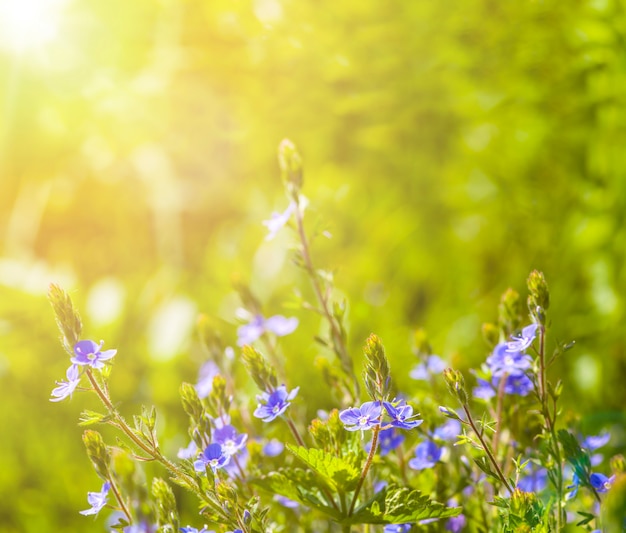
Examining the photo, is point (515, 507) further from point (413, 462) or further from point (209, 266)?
point (209, 266)

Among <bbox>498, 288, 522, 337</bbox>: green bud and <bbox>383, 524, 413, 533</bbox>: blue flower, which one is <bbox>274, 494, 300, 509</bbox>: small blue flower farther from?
<bbox>498, 288, 522, 337</bbox>: green bud

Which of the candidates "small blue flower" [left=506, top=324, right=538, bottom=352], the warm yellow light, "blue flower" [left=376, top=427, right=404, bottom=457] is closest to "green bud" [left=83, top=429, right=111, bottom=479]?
"blue flower" [left=376, top=427, right=404, bottom=457]

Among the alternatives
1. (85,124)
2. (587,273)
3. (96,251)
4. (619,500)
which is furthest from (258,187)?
Answer: (619,500)

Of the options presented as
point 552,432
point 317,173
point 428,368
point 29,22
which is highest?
point 29,22

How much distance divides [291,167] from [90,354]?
0.47m

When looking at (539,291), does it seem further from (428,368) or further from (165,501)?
(165,501)

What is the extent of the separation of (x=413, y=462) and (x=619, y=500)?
519 millimetres

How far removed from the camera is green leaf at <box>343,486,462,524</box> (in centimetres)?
92

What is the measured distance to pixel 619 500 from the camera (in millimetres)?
634

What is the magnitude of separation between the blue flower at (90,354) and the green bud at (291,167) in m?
0.43

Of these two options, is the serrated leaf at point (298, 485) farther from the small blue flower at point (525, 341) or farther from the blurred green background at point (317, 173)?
the blurred green background at point (317, 173)

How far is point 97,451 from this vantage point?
959mm

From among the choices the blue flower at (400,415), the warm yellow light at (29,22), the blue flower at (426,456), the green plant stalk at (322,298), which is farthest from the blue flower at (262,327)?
the warm yellow light at (29,22)

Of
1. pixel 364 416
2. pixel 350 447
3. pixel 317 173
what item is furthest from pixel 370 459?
pixel 317 173
